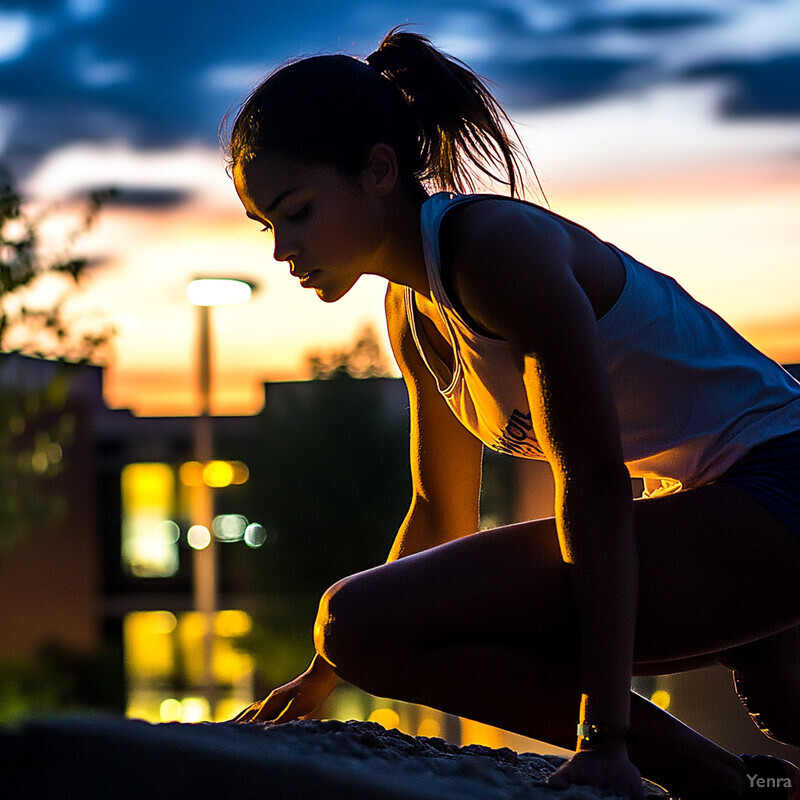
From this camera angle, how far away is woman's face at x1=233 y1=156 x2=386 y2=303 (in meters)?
1.96

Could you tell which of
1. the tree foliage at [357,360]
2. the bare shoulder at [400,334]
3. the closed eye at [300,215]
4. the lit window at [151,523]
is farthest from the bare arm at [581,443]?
the lit window at [151,523]

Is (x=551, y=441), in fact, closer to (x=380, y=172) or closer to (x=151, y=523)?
(x=380, y=172)

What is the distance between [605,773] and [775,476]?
1.80 feet

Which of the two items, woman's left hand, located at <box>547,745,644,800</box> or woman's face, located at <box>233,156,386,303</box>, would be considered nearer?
woman's left hand, located at <box>547,745,644,800</box>

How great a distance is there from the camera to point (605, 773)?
1.64 meters

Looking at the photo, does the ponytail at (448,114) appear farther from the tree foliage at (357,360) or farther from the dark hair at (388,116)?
the tree foliage at (357,360)

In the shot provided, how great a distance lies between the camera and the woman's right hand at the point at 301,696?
227 cm

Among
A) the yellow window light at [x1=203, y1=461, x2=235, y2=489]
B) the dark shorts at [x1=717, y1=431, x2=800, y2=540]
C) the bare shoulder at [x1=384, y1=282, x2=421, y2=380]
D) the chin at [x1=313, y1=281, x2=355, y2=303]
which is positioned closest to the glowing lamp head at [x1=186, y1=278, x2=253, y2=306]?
the bare shoulder at [x1=384, y1=282, x2=421, y2=380]

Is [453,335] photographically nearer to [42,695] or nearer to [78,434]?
[42,695]

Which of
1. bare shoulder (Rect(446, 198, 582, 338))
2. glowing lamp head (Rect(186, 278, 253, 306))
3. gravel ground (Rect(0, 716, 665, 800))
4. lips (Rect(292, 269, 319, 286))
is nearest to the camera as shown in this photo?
gravel ground (Rect(0, 716, 665, 800))

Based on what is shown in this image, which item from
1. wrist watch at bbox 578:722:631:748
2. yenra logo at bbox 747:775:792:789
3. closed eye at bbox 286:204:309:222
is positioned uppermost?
closed eye at bbox 286:204:309:222

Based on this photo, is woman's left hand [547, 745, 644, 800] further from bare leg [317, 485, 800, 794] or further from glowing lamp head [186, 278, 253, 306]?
glowing lamp head [186, 278, 253, 306]

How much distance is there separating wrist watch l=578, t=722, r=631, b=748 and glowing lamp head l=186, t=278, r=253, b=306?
8.64 m

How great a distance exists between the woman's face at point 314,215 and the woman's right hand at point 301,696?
75 cm
